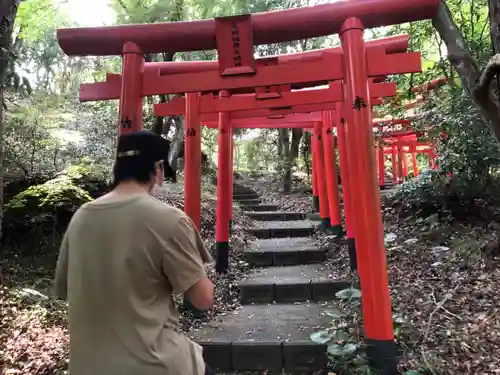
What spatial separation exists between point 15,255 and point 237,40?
3.93 meters

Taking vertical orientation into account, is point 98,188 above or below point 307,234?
above

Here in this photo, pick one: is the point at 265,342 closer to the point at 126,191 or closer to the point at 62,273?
the point at 62,273

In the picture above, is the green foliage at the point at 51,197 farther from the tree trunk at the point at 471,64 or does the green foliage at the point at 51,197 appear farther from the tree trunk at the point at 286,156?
the tree trunk at the point at 286,156

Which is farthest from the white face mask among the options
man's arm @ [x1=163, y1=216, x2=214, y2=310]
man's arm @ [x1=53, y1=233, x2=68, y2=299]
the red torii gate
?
the red torii gate

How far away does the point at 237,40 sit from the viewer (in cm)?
368

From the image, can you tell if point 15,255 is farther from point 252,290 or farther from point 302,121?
point 302,121

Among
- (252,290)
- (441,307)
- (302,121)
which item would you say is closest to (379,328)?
(441,307)

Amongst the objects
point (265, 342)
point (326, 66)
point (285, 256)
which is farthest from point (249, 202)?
point (326, 66)

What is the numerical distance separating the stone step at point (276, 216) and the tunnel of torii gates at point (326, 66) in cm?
658

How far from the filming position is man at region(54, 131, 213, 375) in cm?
140

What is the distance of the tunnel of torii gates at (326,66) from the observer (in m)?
3.48

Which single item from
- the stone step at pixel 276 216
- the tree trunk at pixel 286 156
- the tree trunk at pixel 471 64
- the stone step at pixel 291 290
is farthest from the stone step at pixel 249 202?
the tree trunk at pixel 471 64

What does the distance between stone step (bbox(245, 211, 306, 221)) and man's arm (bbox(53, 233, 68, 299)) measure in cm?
880

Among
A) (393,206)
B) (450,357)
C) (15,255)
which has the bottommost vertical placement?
(450,357)
